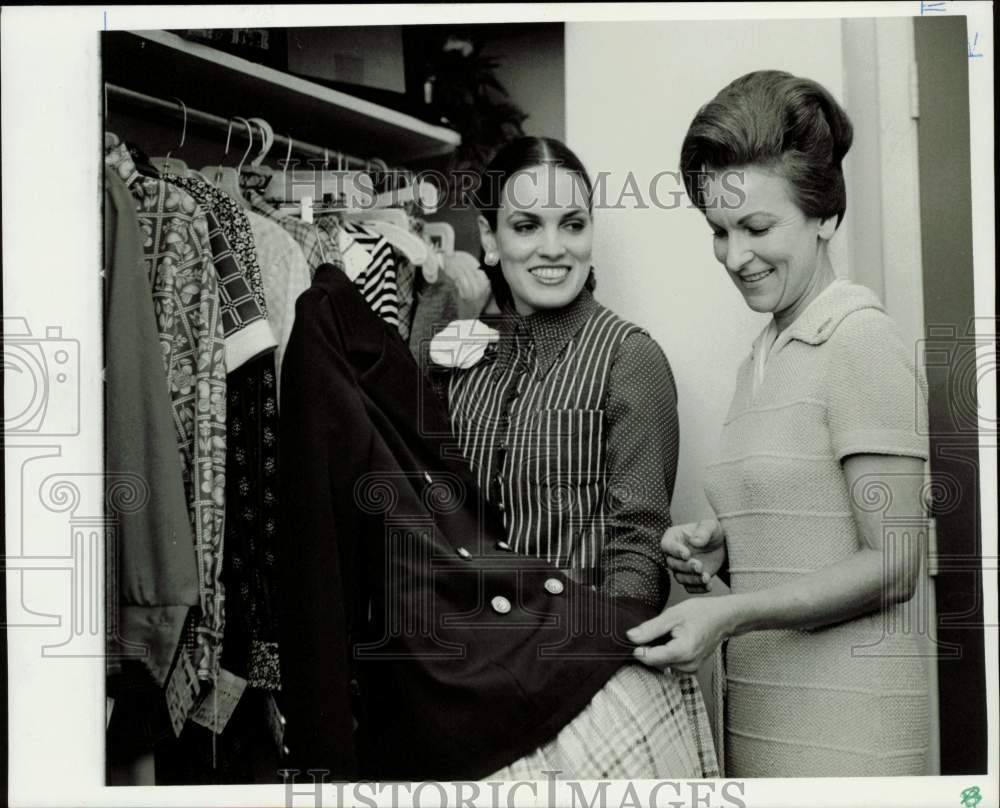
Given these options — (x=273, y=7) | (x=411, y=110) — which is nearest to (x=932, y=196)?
(x=411, y=110)

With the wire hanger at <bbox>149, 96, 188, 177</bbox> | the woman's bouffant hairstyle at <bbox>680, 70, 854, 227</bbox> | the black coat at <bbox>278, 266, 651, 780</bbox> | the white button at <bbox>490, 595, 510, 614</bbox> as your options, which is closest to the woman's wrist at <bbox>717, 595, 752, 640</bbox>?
the black coat at <bbox>278, 266, 651, 780</bbox>

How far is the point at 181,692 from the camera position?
127 centimetres

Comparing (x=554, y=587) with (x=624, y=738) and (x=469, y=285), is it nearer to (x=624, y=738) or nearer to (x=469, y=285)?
(x=624, y=738)

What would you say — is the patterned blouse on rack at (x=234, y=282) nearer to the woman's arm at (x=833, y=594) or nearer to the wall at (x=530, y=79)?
the wall at (x=530, y=79)

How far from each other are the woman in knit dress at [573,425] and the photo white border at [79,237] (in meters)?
0.26

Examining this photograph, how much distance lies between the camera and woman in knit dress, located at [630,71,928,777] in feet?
3.94

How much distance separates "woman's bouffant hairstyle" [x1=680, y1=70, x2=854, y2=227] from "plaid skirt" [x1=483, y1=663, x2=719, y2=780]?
24.1 inches

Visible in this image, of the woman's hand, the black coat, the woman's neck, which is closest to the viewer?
the black coat

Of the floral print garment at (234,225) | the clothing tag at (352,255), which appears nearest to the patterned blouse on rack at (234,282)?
the floral print garment at (234,225)

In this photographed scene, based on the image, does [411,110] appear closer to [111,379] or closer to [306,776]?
[111,379]

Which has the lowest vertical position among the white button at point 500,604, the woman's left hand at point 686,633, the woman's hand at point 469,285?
the woman's left hand at point 686,633

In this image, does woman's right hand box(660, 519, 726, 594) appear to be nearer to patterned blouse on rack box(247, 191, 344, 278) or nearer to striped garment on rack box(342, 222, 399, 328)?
striped garment on rack box(342, 222, 399, 328)

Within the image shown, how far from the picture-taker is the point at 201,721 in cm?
129

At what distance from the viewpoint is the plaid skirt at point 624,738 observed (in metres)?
1.19
